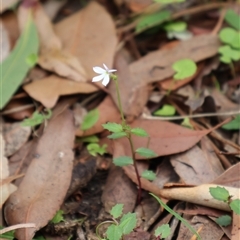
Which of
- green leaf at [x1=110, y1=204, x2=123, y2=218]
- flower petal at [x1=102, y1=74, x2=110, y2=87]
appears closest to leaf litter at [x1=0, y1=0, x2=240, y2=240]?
green leaf at [x1=110, y1=204, x2=123, y2=218]

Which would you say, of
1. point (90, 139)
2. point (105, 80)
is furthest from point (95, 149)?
point (105, 80)

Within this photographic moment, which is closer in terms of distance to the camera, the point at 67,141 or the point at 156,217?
the point at 156,217

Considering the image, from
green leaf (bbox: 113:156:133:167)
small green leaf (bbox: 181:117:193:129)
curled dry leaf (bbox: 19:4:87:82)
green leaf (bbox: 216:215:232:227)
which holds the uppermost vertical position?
curled dry leaf (bbox: 19:4:87:82)

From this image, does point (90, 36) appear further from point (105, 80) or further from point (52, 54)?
point (105, 80)

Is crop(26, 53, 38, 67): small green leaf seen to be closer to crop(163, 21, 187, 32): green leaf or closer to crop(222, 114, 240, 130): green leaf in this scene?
crop(163, 21, 187, 32): green leaf

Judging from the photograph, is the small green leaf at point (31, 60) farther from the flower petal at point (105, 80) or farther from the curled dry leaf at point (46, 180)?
the flower petal at point (105, 80)

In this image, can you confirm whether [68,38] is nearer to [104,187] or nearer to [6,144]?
[6,144]

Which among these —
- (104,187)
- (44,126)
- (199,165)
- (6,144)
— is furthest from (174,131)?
(6,144)
